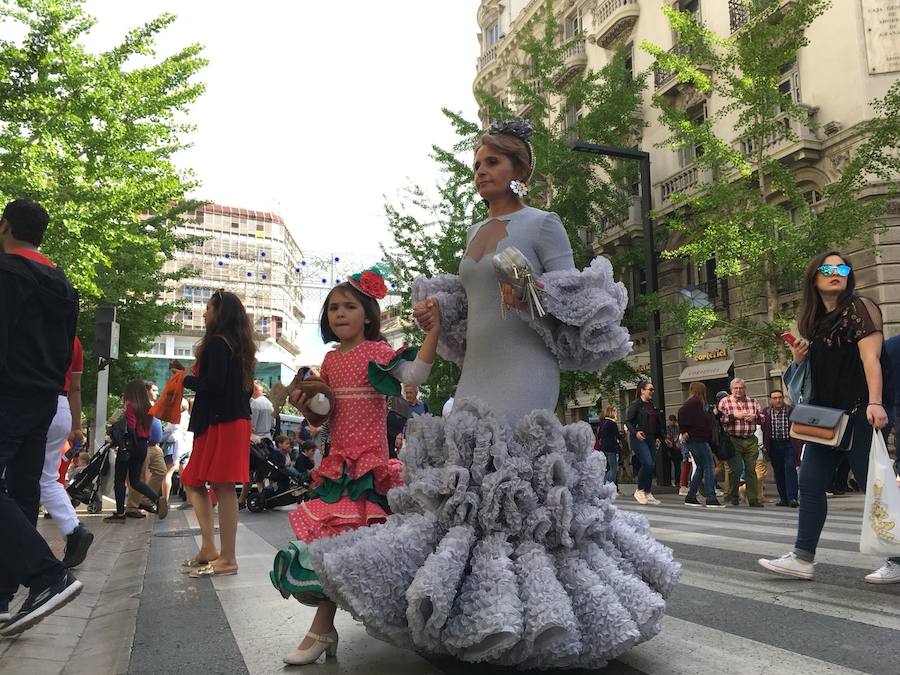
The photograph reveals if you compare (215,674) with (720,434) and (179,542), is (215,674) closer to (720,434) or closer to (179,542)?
(179,542)

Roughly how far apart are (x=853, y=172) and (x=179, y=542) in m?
11.9

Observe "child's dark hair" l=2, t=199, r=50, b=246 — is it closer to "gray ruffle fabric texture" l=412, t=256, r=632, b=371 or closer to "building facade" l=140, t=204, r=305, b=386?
"gray ruffle fabric texture" l=412, t=256, r=632, b=371

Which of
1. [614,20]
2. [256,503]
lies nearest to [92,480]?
[256,503]

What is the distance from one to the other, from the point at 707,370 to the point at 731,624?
19.1 meters

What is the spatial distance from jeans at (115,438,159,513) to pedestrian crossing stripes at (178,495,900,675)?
4.44 m

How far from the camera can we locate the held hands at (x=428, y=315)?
2.90m

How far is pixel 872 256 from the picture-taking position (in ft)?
→ 52.9

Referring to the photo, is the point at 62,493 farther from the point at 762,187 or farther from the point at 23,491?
the point at 762,187

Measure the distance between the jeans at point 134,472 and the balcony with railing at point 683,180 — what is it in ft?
51.3

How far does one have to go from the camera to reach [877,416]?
12.5ft

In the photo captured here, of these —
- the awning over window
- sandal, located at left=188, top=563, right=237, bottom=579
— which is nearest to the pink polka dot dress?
sandal, located at left=188, top=563, right=237, bottom=579

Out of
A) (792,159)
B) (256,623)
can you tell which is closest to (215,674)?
(256,623)

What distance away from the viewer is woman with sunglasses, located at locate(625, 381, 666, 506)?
38.5 ft

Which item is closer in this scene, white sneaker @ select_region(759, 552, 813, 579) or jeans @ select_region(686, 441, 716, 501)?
white sneaker @ select_region(759, 552, 813, 579)
